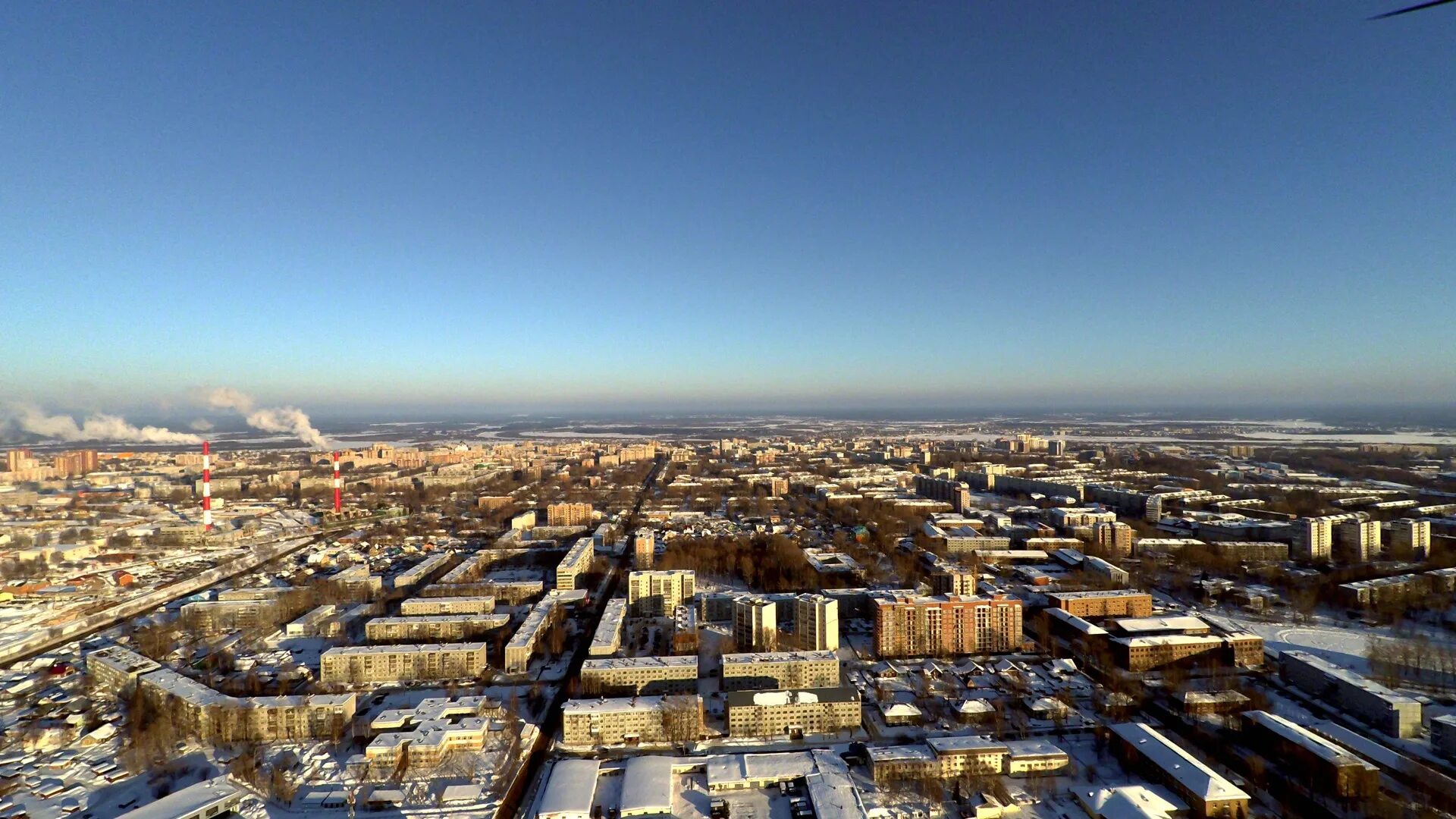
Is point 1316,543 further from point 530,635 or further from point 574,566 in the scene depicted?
point 530,635

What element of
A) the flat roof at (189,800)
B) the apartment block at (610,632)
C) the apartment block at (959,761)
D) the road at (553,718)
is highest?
the flat roof at (189,800)

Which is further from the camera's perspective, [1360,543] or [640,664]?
[1360,543]

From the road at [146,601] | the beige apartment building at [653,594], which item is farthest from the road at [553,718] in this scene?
the road at [146,601]

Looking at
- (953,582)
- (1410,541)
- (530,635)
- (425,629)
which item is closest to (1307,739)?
(953,582)

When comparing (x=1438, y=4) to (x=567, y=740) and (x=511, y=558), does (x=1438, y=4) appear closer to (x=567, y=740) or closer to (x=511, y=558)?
(x=567, y=740)

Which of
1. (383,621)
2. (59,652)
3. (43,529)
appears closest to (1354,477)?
(383,621)

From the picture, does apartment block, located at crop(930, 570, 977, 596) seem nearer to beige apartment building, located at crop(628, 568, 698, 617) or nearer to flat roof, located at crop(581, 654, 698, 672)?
beige apartment building, located at crop(628, 568, 698, 617)

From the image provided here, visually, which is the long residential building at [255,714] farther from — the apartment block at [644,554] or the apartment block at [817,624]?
the apartment block at [644,554]
